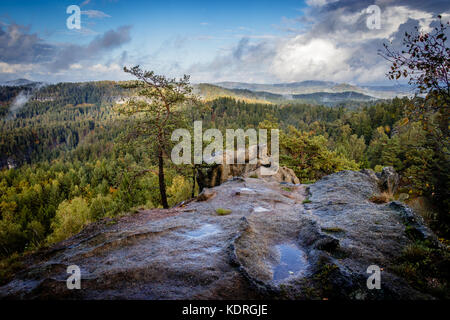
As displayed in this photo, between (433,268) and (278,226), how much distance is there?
20.7ft

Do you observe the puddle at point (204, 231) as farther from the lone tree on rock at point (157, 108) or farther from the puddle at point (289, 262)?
the lone tree on rock at point (157, 108)

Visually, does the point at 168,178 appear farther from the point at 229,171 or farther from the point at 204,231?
the point at 204,231

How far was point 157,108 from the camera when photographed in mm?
19891

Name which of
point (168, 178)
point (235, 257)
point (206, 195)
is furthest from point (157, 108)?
point (235, 257)

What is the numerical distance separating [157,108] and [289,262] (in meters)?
16.0

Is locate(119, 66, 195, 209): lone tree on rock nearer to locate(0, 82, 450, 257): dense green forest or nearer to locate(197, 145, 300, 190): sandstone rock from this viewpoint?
locate(0, 82, 450, 257): dense green forest

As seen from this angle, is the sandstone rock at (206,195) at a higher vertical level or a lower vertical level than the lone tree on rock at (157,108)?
lower

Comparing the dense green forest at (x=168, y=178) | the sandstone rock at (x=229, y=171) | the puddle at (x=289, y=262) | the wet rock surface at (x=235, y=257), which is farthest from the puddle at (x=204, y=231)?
the sandstone rock at (x=229, y=171)

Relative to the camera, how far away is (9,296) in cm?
627

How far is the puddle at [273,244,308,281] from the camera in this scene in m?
7.71

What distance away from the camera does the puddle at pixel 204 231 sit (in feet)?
35.8

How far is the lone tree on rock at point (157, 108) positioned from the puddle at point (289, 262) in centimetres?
1310
